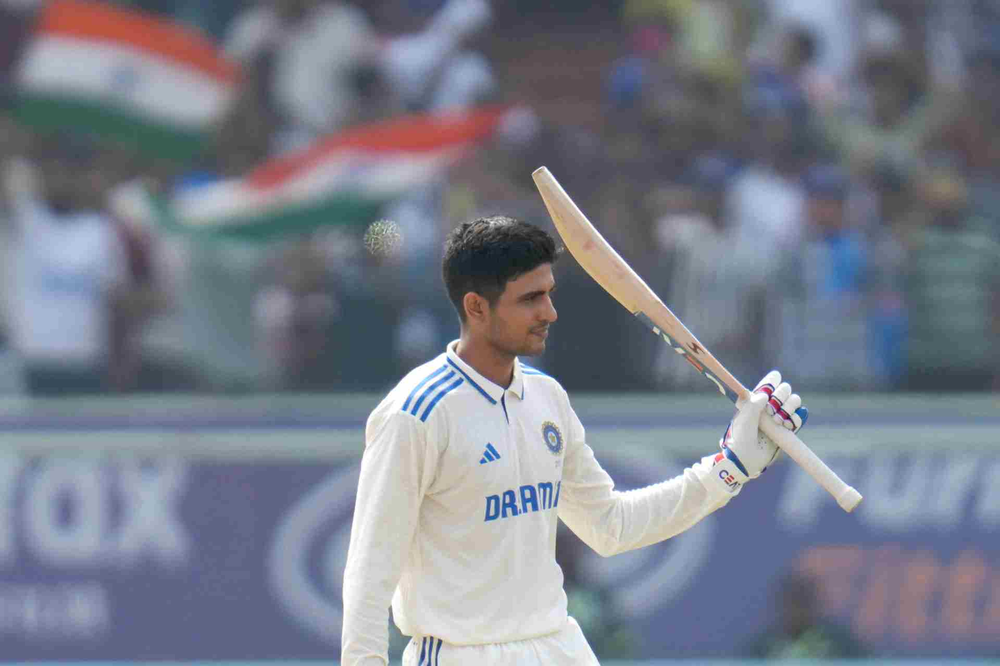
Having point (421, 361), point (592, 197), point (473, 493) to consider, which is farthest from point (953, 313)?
point (473, 493)

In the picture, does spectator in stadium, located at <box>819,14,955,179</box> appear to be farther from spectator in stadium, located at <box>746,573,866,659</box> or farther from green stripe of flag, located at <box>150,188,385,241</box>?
green stripe of flag, located at <box>150,188,385,241</box>

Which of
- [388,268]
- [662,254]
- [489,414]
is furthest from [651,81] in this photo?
[489,414]

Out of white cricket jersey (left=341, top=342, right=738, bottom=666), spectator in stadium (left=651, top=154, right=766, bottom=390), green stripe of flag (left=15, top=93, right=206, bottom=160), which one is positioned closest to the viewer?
white cricket jersey (left=341, top=342, right=738, bottom=666)

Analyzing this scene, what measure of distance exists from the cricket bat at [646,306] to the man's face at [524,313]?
0.25 m

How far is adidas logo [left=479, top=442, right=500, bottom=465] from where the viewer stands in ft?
11.0

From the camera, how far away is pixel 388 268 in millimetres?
7562

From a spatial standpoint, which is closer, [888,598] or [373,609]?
[373,609]

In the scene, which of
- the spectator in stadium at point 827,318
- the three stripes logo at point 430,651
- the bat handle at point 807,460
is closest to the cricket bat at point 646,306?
the bat handle at point 807,460

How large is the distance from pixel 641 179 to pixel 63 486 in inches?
122

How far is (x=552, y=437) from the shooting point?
3535 mm

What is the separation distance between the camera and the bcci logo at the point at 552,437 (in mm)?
3514

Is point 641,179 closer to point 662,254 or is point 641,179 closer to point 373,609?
point 662,254

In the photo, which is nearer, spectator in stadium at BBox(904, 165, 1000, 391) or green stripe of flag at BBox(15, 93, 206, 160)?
spectator in stadium at BBox(904, 165, 1000, 391)

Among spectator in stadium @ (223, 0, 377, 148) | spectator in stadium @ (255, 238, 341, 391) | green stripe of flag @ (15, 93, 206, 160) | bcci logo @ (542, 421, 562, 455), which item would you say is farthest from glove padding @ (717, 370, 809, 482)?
green stripe of flag @ (15, 93, 206, 160)
